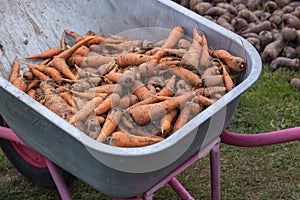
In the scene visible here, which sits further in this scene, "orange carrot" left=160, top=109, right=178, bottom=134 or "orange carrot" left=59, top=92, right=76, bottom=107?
"orange carrot" left=59, top=92, right=76, bottom=107

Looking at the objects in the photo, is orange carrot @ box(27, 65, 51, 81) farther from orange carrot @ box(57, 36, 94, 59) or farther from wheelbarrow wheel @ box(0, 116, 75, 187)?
wheelbarrow wheel @ box(0, 116, 75, 187)

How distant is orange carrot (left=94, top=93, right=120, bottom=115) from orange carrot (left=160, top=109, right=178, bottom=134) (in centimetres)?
19

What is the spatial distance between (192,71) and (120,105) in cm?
32

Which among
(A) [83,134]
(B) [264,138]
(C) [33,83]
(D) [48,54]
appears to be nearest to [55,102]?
(C) [33,83]

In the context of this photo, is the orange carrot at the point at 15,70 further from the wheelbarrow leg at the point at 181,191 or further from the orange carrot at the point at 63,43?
the wheelbarrow leg at the point at 181,191

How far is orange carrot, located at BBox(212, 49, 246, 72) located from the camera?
2062 mm

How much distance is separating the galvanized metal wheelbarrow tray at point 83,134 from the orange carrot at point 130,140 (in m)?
0.08

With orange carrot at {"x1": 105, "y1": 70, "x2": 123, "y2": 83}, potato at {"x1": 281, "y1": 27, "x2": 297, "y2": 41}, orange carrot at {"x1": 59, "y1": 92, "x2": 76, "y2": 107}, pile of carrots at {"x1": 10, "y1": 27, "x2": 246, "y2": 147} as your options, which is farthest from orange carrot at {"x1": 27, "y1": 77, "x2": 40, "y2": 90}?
potato at {"x1": 281, "y1": 27, "x2": 297, "y2": 41}

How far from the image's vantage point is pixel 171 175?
6.24 ft

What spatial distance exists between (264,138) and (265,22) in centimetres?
193

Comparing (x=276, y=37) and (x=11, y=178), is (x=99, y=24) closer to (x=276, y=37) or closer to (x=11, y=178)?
(x=11, y=178)

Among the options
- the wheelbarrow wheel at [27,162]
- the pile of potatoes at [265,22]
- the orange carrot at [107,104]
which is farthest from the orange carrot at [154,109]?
the pile of potatoes at [265,22]

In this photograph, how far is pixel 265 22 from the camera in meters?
3.80

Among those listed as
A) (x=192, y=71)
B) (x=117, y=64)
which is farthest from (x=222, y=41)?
(x=117, y=64)
